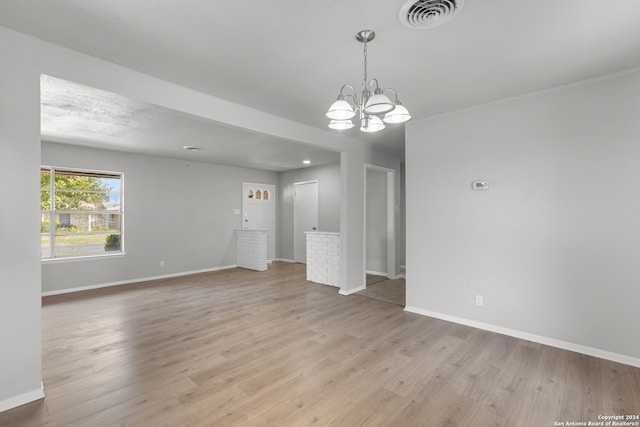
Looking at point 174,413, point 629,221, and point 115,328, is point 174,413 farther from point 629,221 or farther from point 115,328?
point 629,221

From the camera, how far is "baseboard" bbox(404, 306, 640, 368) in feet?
8.64

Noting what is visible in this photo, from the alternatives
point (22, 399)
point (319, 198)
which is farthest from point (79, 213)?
point (319, 198)

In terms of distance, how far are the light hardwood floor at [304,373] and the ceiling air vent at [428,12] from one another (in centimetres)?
257

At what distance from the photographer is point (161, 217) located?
6184 millimetres

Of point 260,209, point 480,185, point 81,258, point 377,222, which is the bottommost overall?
point 81,258

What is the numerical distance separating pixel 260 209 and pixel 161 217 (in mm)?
2613

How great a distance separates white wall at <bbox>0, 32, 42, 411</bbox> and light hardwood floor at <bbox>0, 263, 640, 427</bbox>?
241 millimetres

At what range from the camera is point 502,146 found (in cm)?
329

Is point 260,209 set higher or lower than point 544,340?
higher

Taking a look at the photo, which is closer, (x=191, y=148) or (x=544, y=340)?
(x=544, y=340)

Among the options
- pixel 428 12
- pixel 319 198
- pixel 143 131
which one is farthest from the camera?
pixel 319 198

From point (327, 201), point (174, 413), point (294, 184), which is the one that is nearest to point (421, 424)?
point (174, 413)

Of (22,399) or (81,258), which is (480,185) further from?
(81,258)

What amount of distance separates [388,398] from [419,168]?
280 cm
